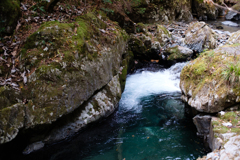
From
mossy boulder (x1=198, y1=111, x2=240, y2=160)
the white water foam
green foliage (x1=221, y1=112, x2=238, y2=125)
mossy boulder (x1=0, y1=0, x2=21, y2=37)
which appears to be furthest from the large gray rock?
green foliage (x1=221, y1=112, x2=238, y2=125)

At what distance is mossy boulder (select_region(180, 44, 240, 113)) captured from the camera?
4.19m

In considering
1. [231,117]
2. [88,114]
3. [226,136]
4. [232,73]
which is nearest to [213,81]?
[232,73]

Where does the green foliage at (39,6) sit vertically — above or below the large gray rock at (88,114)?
above

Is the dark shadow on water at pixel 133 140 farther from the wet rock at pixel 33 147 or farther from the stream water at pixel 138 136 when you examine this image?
the wet rock at pixel 33 147

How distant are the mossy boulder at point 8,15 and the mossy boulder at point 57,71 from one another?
0.72 meters

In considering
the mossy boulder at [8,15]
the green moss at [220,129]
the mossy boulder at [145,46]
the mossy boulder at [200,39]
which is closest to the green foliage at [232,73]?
the green moss at [220,129]

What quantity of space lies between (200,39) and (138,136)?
869 centimetres

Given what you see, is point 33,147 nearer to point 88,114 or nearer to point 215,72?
point 88,114

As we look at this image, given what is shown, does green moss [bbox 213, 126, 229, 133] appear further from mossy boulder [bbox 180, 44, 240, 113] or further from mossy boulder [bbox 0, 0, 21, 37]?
mossy boulder [bbox 0, 0, 21, 37]

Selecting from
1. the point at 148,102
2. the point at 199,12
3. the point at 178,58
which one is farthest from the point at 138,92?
the point at 199,12

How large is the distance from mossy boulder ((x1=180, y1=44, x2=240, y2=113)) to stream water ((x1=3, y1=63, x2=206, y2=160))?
1.17 metres

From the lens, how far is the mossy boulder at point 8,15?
4.56m

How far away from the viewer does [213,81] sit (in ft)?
14.9

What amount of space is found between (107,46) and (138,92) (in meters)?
3.12
